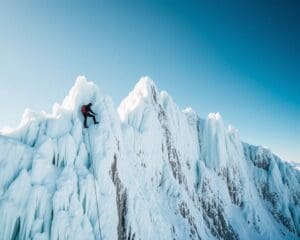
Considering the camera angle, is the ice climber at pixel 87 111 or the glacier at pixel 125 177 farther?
the ice climber at pixel 87 111

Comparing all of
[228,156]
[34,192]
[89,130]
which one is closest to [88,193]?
[34,192]

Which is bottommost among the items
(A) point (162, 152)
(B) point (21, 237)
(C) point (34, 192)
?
(B) point (21, 237)

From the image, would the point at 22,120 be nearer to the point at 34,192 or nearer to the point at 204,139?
the point at 34,192

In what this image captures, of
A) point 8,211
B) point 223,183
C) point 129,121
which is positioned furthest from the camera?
point 223,183

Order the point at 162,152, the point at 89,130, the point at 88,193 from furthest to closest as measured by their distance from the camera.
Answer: the point at 162,152 → the point at 89,130 → the point at 88,193

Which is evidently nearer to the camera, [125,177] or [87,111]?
[87,111]

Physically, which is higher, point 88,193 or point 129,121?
point 129,121

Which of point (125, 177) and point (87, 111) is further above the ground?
point (87, 111)

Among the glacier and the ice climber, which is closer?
the glacier
